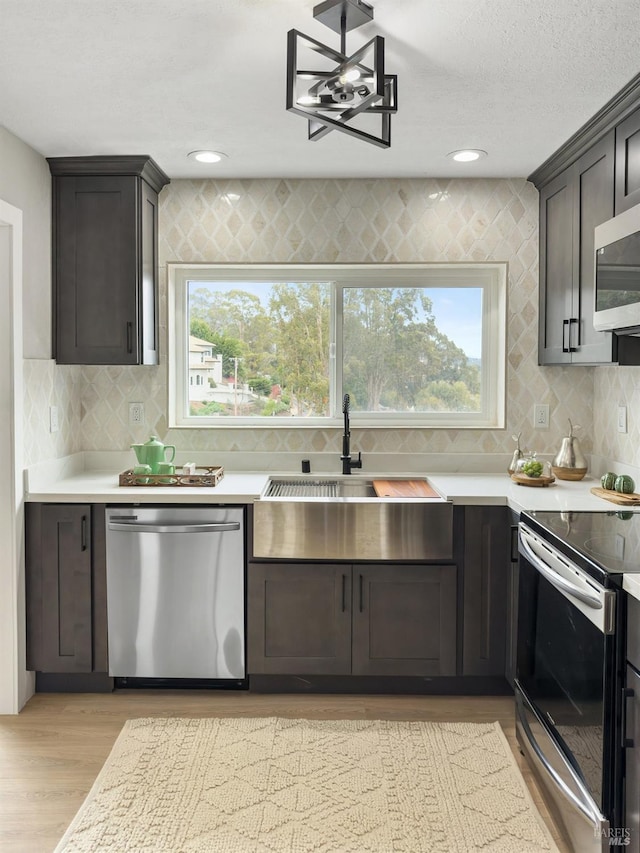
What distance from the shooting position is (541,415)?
3.52m

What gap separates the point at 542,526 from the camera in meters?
2.16

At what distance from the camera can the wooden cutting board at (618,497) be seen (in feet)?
9.00

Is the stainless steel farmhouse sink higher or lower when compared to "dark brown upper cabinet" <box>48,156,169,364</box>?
lower

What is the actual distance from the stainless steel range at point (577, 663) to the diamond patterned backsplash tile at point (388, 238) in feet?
3.92

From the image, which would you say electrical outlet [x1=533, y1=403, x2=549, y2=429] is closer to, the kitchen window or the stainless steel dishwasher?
the kitchen window

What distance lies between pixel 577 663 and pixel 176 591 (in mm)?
1705

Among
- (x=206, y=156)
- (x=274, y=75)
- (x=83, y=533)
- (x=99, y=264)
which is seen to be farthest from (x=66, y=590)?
(x=274, y=75)

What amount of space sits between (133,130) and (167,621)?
6.76ft

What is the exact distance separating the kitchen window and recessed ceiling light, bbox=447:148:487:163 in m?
0.61

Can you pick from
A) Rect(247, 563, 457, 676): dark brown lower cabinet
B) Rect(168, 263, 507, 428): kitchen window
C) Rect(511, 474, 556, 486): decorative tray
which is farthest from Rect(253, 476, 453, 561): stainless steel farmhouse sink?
Rect(168, 263, 507, 428): kitchen window

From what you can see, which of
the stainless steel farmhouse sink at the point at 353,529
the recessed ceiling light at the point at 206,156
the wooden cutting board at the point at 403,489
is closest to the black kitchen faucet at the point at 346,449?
the wooden cutting board at the point at 403,489

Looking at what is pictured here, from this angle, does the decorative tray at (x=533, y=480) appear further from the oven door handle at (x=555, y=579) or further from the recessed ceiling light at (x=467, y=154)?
the recessed ceiling light at (x=467, y=154)

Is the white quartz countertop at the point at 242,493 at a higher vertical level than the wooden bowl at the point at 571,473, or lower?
lower

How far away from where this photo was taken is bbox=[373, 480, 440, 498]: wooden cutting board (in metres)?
3.03
